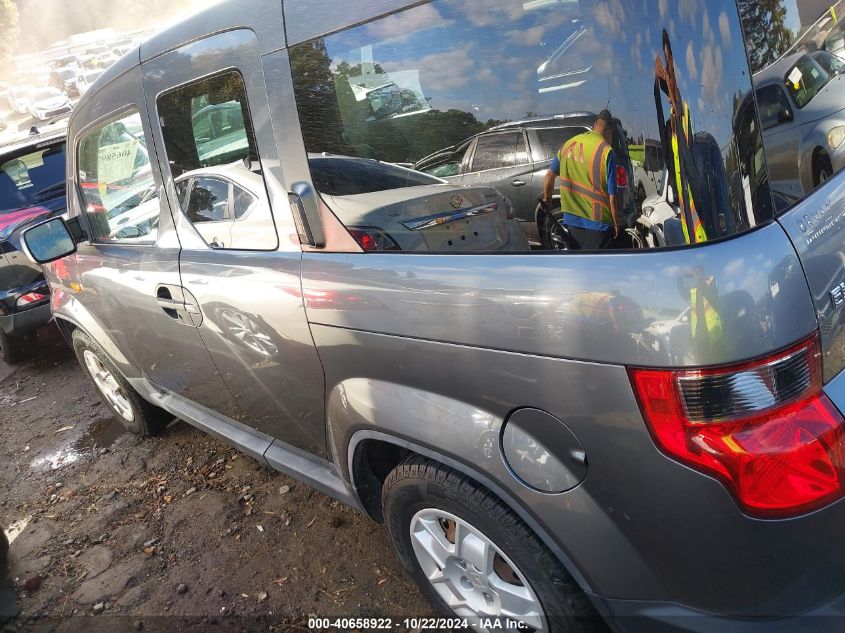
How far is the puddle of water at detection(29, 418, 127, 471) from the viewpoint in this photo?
3.96 metres

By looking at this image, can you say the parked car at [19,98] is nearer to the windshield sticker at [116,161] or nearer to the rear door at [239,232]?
the windshield sticker at [116,161]

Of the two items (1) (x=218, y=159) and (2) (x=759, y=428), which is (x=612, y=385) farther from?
(1) (x=218, y=159)

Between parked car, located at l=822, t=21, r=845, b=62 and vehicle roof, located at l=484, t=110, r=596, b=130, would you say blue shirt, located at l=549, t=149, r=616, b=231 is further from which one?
parked car, located at l=822, t=21, r=845, b=62

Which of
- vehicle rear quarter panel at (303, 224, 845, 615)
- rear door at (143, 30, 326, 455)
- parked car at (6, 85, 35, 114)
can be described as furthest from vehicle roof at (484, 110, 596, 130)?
parked car at (6, 85, 35, 114)

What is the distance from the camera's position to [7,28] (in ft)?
119

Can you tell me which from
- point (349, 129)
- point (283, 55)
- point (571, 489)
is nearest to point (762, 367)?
point (571, 489)

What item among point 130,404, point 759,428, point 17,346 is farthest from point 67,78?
point 759,428

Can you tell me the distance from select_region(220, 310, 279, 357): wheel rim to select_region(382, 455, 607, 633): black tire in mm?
678

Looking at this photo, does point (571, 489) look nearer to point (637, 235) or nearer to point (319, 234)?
point (637, 235)

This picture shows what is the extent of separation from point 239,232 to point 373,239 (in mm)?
692

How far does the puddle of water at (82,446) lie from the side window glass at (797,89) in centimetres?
420

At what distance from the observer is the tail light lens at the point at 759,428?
46.8 inches

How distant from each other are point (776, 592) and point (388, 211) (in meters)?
1.31

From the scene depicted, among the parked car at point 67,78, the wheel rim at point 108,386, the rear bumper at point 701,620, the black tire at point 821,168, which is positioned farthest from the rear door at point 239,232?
the parked car at point 67,78
